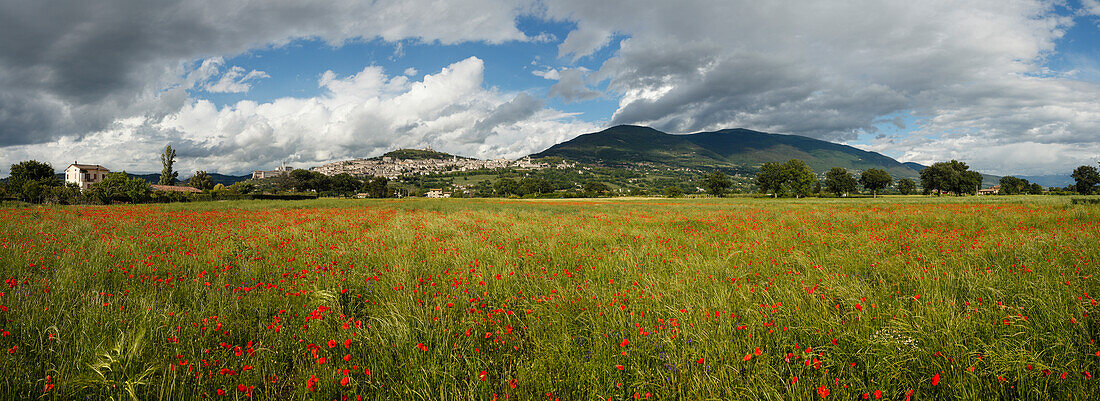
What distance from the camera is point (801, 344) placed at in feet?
11.4

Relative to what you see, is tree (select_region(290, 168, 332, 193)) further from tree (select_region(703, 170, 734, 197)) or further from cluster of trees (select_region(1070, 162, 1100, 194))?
cluster of trees (select_region(1070, 162, 1100, 194))

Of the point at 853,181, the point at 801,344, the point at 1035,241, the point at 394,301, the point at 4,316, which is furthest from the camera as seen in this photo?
the point at 853,181

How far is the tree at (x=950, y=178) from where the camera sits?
9550 cm

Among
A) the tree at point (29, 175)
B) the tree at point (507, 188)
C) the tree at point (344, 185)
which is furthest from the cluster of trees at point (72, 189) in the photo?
the tree at point (507, 188)

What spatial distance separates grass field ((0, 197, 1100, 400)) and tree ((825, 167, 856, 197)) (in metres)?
119

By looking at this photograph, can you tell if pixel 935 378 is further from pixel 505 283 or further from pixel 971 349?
pixel 505 283

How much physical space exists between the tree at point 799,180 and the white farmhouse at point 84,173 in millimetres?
189071

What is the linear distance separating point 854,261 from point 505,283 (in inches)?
239

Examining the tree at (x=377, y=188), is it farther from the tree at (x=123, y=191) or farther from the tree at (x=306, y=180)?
the tree at (x=123, y=191)

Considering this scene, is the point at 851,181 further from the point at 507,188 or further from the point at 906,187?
the point at 507,188

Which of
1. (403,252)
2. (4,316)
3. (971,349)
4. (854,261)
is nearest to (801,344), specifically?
(971,349)

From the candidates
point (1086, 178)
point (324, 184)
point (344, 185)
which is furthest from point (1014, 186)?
point (324, 184)

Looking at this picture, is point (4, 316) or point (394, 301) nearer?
point (4, 316)

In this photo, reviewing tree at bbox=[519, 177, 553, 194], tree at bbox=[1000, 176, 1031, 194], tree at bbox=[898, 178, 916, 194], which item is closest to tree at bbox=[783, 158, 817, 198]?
tree at bbox=[898, 178, 916, 194]
